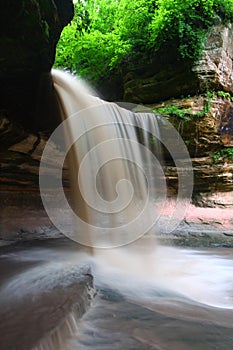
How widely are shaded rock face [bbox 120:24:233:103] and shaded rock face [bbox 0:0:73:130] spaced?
4.49 metres

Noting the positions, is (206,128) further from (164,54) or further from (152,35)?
(152,35)

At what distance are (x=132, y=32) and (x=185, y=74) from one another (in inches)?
101

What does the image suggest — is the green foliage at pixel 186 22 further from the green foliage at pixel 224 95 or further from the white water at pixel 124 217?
the white water at pixel 124 217

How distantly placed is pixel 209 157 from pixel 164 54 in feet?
11.4

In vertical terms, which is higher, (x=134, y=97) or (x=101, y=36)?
(x=101, y=36)

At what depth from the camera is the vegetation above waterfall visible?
27.4ft

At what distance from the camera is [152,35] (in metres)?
8.67

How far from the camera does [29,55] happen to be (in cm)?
360

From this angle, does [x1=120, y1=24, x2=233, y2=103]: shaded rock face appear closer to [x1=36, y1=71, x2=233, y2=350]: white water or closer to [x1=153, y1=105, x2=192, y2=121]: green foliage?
[x1=153, y1=105, x2=192, y2=121]: green foliage

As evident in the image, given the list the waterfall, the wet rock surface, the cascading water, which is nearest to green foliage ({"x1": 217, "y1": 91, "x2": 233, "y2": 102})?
the cascading water

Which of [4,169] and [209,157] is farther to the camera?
[209,157]

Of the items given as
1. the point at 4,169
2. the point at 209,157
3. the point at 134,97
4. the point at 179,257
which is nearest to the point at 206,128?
the point at 209,157

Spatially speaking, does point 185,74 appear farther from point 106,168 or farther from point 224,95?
point 106,168

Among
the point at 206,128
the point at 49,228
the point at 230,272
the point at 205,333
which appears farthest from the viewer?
the point at 206,128
